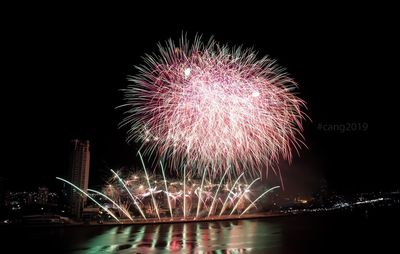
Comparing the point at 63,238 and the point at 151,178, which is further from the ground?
the point at 151,178

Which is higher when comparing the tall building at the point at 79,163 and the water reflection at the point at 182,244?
the tall building at the point at 79,163

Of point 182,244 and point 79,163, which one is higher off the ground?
point 79,163

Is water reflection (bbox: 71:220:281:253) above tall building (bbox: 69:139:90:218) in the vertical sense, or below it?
below

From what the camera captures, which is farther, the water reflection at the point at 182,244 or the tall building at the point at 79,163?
the tall building at the point at 79,163

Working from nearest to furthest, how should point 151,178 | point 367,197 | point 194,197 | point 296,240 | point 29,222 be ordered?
point 296,240, point 29,222, point 194,197, point 151,178, point 367,197

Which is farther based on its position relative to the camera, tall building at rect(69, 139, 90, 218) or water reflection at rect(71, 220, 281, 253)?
tall building at rect(69, 139, 90, 218)

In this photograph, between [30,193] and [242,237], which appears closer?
[242,237]

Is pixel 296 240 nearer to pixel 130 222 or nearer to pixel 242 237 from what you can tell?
pixel 242 237

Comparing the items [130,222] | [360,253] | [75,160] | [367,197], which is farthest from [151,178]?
[367,197]

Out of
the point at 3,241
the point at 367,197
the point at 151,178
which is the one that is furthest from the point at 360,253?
the point at 367,197

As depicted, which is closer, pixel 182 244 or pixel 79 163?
pixel 182 244

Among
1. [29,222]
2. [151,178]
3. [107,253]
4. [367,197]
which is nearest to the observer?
[107,253]
